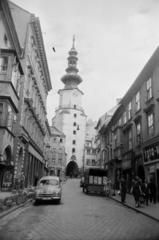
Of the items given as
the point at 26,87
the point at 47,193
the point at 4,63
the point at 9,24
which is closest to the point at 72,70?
the point at 26,87

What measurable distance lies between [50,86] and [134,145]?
25895 millimetres

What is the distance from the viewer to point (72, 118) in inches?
3356

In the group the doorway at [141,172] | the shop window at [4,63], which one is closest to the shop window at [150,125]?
the doorway at [141,172]

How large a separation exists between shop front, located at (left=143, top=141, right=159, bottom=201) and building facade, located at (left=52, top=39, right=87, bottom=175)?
63195 mm

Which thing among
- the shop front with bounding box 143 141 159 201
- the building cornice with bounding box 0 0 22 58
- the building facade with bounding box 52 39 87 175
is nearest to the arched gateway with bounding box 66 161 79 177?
the building facade with bounding box 52 39 87 175

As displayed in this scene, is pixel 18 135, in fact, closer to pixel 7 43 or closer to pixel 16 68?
pixel 16 68

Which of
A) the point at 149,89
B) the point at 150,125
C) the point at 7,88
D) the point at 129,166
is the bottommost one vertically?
the point at 129,166

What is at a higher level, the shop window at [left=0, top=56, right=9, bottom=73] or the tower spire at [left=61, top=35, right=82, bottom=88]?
the tower spire at [left=61, top=35, right=82, bottom=88]

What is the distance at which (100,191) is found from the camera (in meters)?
24.7

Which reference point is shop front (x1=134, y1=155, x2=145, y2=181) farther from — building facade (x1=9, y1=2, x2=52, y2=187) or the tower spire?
the tower spire

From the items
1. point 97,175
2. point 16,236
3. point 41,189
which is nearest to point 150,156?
point 97,175

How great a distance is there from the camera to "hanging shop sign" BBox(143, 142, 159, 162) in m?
18.4

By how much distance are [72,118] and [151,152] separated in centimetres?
6646

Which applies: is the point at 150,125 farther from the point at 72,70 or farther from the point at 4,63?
the point at 72,70
